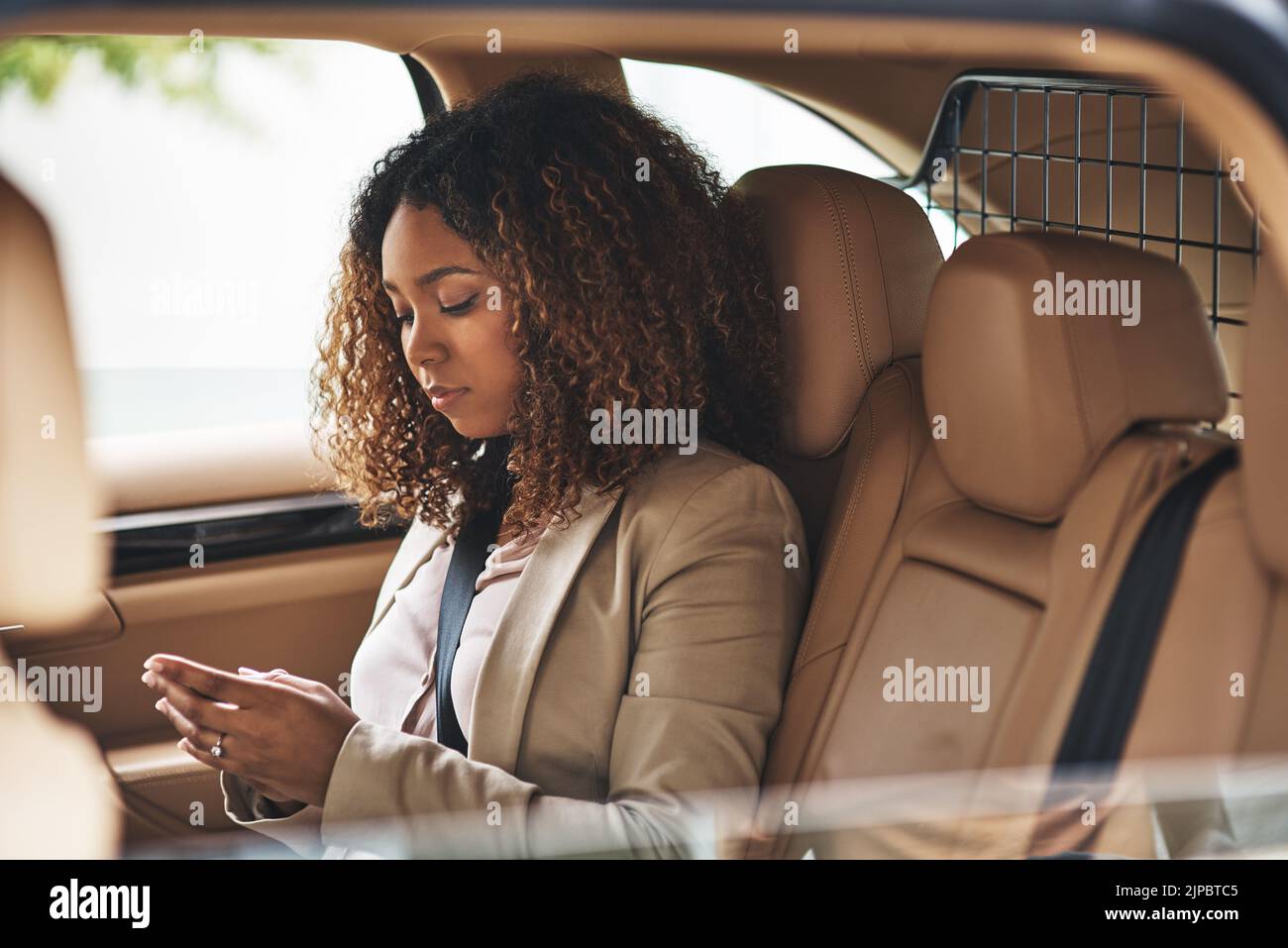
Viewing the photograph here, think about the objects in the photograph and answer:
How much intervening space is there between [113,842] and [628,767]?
1.50 feet

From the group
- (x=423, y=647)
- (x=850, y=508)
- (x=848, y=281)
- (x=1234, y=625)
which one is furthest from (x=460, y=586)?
(x=1234, y=625)

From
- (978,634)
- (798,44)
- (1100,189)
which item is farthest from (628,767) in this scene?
(1100,189)

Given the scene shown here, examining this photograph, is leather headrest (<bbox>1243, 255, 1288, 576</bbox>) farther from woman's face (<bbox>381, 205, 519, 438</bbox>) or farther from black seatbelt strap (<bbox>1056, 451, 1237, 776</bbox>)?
woman's face (<bbox>381, 205, 519, 438</bbox>)

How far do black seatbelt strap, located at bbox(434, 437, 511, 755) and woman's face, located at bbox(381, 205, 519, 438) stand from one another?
0.55 ft

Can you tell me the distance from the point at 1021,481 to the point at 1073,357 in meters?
0.13

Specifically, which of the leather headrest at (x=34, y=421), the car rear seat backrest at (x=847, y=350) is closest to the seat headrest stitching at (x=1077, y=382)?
the car rear seat backrest at (x=847, y=350)

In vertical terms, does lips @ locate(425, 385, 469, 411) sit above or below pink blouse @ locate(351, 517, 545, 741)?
above

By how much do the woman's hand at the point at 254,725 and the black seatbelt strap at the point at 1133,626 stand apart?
64 cm

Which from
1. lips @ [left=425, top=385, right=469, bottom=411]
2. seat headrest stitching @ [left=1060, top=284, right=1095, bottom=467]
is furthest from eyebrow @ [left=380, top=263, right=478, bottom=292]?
seat headrest stitching @ [left=1060, top=284, right=1095, bottom=467]

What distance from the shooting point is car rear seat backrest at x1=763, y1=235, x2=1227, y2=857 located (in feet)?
3.79

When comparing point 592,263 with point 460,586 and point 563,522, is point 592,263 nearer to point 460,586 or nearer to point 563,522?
point 563,522

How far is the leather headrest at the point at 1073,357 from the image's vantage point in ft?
3.91

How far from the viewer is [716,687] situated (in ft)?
4.15

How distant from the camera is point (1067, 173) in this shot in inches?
81.4
